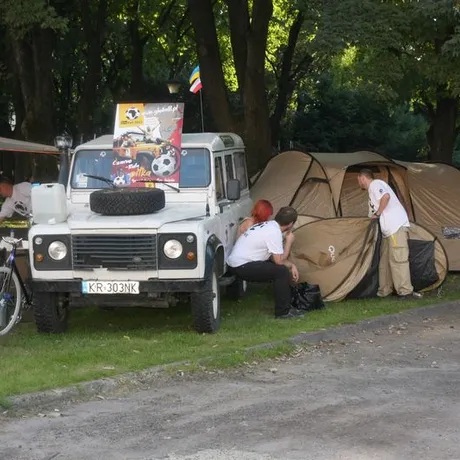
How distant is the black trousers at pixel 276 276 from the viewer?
9.97 metres

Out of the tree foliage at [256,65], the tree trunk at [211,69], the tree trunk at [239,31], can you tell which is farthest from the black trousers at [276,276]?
the tree trunk at [239,31]

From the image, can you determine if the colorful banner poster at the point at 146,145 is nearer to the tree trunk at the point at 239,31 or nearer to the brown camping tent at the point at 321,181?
the brown camping tent at the point at 321,181

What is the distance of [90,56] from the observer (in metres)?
22.8

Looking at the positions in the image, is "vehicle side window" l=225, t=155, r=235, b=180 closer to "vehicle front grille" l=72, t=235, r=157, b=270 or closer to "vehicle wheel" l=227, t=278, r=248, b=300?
"vehicle wheel" l=227, t=278, r=248, b=300

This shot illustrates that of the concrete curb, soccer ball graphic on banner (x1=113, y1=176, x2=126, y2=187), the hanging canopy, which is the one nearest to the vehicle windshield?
soccer ball graphic on banner (x1=113, y1=176, x2=126, y2=187)

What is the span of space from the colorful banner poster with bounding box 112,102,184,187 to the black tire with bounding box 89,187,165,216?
0.71m

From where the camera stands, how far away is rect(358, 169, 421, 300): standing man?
11.1 metres

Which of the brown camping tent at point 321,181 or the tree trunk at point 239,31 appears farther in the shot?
the tree trunk at point 239,31

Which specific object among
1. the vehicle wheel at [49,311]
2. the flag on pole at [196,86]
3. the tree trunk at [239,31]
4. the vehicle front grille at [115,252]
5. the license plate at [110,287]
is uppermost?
the tree trunk at [239,31]

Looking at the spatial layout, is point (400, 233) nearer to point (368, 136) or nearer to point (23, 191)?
point (23, 191)

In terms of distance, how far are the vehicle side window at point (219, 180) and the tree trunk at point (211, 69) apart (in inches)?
227

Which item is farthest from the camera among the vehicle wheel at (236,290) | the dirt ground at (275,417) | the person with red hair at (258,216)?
the vehicle wheel at (236,290)

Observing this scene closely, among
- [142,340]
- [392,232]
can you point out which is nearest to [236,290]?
[392,232]

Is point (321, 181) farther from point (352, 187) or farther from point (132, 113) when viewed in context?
point (132, 113)
